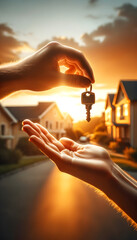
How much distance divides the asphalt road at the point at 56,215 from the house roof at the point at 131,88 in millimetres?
10022

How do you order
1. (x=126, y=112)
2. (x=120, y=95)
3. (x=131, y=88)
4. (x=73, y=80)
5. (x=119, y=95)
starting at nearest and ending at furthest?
(x=73, y=80) < (x=126, y=112) < (x=131, y=88) < (x=120, y=95) < (x=119, y=95)

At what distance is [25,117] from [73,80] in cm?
1889

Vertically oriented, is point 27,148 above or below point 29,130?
below

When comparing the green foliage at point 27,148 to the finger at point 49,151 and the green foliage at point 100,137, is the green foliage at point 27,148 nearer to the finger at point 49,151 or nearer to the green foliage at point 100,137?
the green foliage at point 100,137

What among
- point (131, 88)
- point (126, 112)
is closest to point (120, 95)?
point (131, 88)

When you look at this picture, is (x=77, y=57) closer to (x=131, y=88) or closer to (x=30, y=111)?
(x=131, y=88)

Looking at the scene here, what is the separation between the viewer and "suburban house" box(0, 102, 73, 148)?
55.1 ft

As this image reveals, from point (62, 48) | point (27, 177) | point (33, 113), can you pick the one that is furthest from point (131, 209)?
point (33, 113)

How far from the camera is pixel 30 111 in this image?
2136 centimetres

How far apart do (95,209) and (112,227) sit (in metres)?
1.09

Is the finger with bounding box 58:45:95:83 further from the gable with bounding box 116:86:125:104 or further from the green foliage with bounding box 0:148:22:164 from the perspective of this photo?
the gable with bounding box 116:86:125:104

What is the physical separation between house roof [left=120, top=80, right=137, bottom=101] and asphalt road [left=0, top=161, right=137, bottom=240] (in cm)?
1002

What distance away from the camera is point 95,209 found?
19.3 ft

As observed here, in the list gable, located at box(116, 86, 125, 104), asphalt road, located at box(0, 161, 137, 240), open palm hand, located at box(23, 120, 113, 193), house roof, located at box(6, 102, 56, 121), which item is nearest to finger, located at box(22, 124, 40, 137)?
open palm hand, located at box(23, 120, 113, 193)
